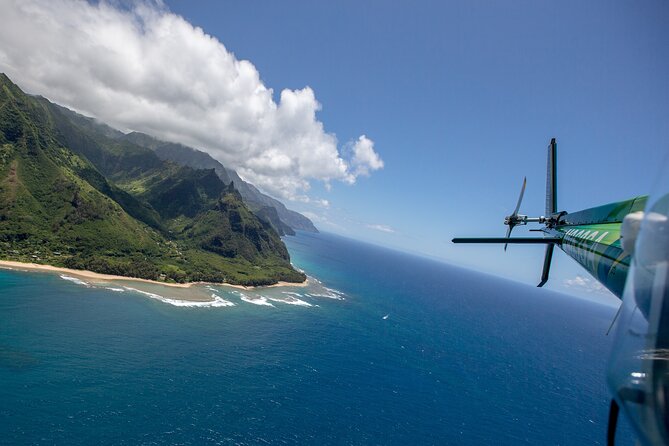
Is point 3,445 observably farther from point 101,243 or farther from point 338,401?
point 101,243

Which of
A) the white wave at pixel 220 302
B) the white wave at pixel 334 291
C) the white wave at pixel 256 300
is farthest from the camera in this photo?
the white wave at pixel 334 291

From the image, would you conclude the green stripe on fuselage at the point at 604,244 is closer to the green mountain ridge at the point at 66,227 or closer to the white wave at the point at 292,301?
the white wave at the point at 292,301

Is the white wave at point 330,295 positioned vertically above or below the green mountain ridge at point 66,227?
below

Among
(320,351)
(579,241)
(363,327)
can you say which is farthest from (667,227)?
(363,327)

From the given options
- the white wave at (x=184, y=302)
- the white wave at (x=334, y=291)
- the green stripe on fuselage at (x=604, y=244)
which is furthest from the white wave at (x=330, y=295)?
the green stripe on fuselage at (x=604, y=244)

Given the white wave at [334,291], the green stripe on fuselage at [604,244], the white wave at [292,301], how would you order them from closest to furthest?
the green stripe on fuselage at [604,244]
the white wave at [292,301]
the white wave at [334,291]

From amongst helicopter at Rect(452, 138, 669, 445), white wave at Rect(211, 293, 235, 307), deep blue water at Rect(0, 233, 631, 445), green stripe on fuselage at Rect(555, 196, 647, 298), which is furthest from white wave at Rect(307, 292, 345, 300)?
helicopter at Rect(452, 138, 669, 445)
